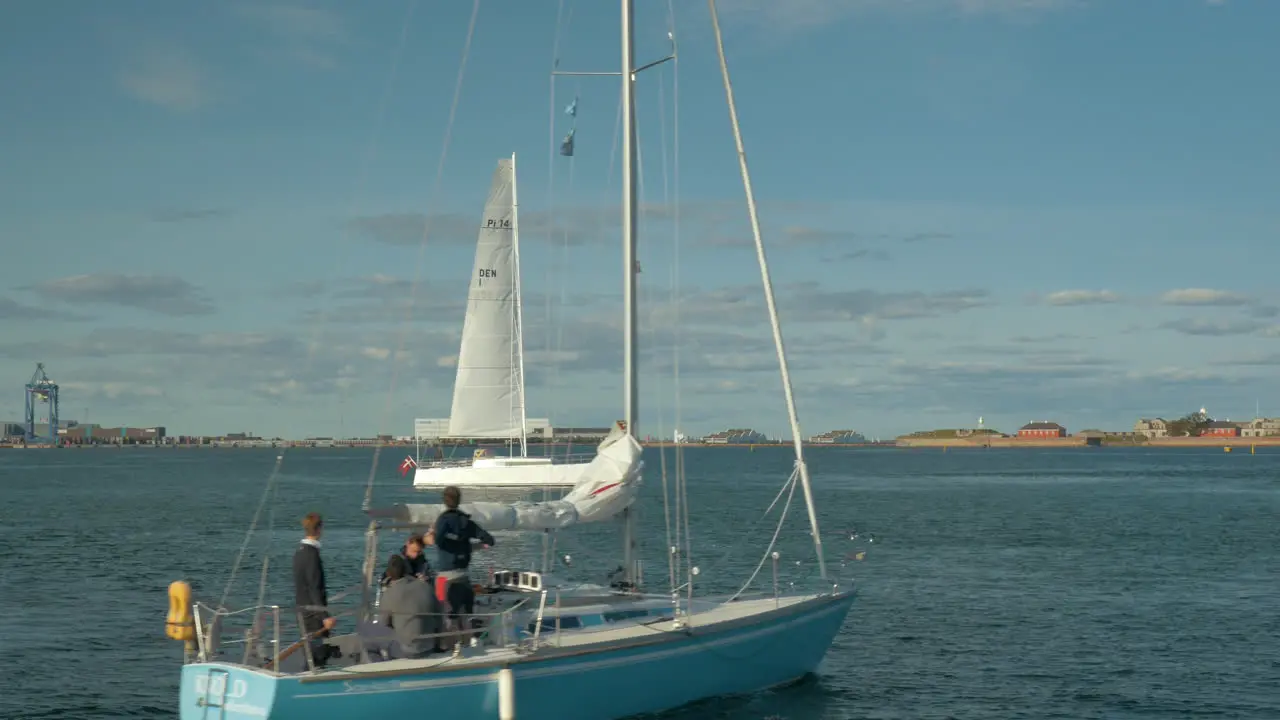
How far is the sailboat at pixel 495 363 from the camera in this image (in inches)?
2052

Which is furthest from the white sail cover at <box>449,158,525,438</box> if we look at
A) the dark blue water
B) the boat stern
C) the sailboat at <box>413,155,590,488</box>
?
the boat stern

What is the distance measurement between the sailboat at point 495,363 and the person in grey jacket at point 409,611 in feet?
124

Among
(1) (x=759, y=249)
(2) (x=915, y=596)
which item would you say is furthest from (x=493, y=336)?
(1) (x=759, y=249)

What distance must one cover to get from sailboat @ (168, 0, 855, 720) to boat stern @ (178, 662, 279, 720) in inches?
0.6

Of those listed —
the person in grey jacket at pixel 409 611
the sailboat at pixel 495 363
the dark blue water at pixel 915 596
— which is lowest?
the dark blue water at pixel 915 596

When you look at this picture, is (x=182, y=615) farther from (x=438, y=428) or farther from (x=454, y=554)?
(x=438, y=428)

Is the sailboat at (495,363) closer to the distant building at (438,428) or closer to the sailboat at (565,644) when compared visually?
the distant building at (438,428)

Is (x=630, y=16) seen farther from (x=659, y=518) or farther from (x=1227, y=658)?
(x=659, y=518)

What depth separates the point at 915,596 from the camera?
2998 cm

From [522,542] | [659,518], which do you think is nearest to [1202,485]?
[659,518]

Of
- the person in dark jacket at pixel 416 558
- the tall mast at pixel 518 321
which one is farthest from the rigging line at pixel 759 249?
the tall mast at pixel 518 321

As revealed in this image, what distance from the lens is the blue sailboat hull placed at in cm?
1252

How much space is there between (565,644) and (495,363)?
4117 centimetres

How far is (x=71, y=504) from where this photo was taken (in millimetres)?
70062
